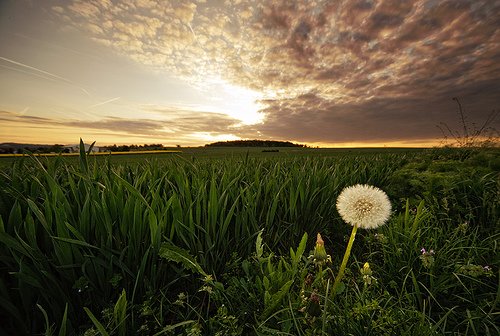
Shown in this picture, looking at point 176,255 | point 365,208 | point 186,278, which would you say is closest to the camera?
point 176,255

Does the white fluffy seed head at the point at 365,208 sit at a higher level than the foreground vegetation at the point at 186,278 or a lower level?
higher

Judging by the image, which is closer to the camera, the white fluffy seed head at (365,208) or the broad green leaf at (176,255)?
the broad green leaf at (176,255)

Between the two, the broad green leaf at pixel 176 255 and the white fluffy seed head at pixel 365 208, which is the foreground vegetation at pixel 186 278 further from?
the white fluffy seed head at pixel 365 208

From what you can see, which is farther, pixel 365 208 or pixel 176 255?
pixel 365 208

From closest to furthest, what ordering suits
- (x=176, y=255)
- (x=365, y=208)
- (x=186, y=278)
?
(x=176, y=255) → (x=365, y=208) → (x=186, y=278)

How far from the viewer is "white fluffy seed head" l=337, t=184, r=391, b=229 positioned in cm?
184

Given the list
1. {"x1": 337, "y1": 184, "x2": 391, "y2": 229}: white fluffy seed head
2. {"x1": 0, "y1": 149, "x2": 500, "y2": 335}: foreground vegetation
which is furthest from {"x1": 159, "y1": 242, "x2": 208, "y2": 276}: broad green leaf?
{"x1": 337, "y1": 184, "x2": 391, "y2": 229}: white fluffy seed head

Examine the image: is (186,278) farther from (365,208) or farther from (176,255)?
(365,208)

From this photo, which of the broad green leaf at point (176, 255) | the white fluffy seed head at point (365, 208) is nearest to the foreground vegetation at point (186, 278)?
the broad green leaf at point (176, 255)

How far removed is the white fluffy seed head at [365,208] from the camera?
6.05 ft

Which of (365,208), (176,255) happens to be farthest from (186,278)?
(365,208)

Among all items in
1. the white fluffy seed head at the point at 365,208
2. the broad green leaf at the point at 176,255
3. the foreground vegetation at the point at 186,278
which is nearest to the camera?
the foreground vegetation at the point at 186,278

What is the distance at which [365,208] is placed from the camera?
1.88 metres

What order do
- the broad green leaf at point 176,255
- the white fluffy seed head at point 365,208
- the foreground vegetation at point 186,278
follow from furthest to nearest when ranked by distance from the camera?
the white fluffy seed head at point 365,208
the broad green leaf at point 176,255
the foreground vegetation at point 186,278
